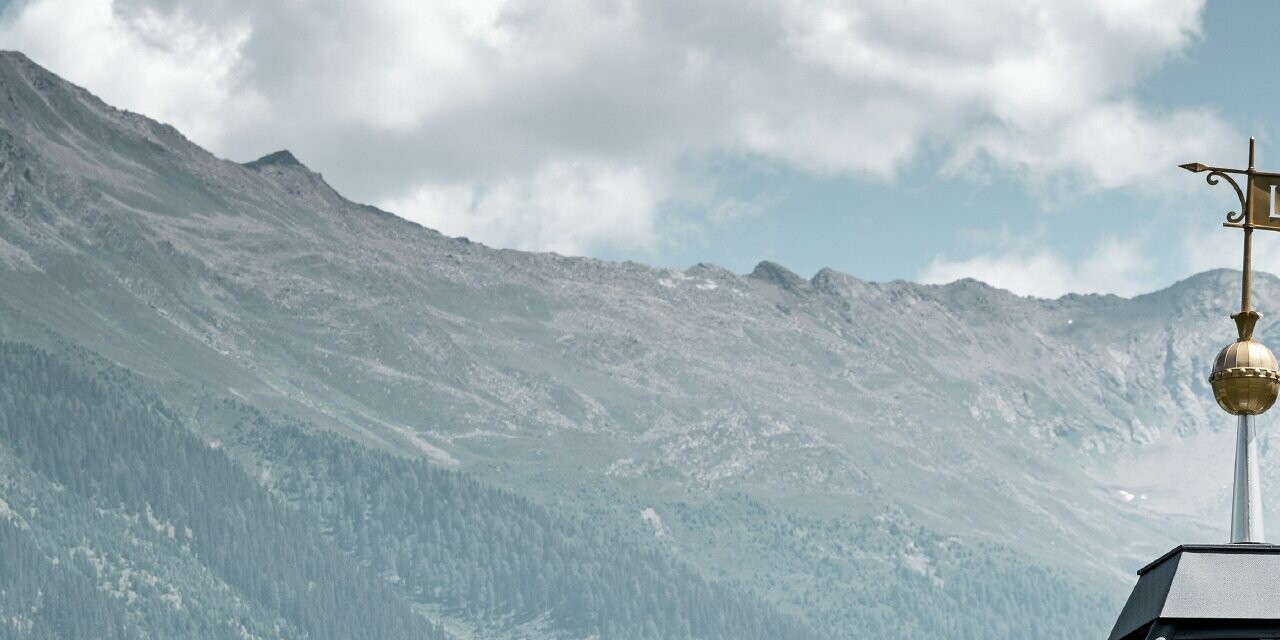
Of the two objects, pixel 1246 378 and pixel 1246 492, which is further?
pixel 1246 492

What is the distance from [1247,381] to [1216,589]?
251 centimetres

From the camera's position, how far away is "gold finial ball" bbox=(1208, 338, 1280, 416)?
2212 centimetres

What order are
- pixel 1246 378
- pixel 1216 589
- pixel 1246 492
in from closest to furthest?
pixel 1216 589
pixel 1246 378
pixel 1246 492

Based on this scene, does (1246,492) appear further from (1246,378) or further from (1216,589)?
(1216,589)

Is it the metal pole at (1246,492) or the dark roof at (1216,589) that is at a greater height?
the metal pole at (1246,492)

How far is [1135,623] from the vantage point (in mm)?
20953

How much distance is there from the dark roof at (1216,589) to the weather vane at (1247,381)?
1399mm

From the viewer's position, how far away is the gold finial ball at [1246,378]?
22.1 m

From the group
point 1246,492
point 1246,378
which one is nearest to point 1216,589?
point 1246,492

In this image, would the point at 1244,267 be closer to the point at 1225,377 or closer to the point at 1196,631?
the point at 1225,377

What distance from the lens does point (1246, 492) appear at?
22391mm

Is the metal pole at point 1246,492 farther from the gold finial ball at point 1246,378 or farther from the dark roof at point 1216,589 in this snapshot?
the dark roof at point 1216,589

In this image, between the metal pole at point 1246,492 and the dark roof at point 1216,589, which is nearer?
the dark roof at point 1216,589

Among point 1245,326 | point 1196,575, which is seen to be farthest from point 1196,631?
point 1245,326
